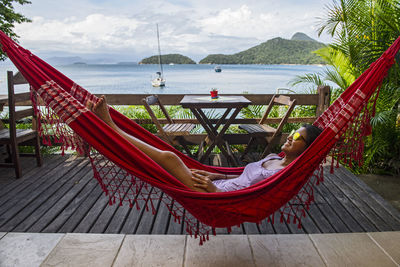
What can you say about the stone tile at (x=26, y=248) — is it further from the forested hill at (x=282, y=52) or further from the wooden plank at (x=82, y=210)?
the forested hill at (x=282, y=52)

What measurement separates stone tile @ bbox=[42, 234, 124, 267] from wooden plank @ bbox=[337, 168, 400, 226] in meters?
1.84

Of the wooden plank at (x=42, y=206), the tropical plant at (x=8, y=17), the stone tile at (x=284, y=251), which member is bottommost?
the stone tile at (x=284, y=251)

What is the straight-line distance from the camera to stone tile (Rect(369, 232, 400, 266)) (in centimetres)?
158

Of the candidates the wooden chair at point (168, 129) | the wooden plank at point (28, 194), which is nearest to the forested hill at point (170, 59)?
the wooden chair at point (168, 129)

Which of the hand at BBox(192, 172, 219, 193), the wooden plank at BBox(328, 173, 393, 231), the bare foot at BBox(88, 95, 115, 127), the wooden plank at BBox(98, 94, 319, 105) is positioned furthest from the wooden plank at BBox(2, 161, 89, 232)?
the wooden plank at BBox(328, 173, 393, 231)

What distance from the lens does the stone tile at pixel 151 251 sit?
1518mm

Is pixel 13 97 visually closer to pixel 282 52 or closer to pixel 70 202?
pixel 70 202

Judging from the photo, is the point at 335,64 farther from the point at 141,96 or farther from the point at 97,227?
the point at 97,227

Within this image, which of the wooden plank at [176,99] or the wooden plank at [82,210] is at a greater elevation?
the wooden plank at [176,99]

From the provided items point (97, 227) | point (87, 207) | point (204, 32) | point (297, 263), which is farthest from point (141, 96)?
point (204, 32)

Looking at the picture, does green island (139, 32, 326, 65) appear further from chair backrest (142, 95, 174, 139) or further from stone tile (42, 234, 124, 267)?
stone tile (42, 234, 124, 267)

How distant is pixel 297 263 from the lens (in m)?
1.52

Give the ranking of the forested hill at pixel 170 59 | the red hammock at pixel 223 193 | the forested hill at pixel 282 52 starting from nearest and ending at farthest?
1. the red hammock at pixel 223 193
2. the forested hill at pixel 282 52
3. the forested hill at pixel 170 59

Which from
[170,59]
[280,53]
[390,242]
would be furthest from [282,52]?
[390,242]
